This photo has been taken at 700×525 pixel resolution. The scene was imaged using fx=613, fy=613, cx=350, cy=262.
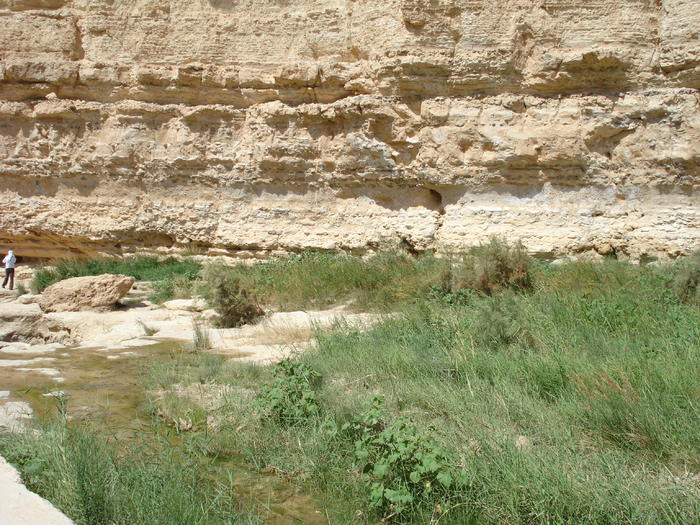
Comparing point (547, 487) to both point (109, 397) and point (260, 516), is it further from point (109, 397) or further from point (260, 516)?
point (109, 397)

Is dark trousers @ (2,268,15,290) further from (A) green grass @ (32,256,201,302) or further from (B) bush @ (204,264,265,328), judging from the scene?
(B) bush @ (204,264,265,328)

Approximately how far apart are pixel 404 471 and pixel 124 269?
10.7m

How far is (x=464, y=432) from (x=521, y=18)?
10.1 meters

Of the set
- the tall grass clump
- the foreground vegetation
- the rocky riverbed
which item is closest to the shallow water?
the rocky riverbed

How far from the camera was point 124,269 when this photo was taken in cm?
1249

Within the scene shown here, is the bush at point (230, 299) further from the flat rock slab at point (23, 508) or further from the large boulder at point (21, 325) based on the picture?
the flat rock slab at point (23, 508)

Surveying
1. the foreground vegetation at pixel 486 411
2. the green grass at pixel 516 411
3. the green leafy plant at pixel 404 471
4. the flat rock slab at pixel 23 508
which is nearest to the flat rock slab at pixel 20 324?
the foreground vegetation at pixel 486 411

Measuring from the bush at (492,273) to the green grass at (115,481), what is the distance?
5.09m

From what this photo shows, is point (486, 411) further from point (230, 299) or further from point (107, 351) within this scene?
point (230, 299)

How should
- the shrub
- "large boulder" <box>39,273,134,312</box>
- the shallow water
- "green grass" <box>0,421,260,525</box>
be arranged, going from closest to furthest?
1. "green grass" <box>0,421,260,525</box>
2. the shallow water
3. the shrub
4. "large boulder" <box>39,273,134,312</box>

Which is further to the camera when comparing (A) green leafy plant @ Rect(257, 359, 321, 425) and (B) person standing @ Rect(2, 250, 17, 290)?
(B) person standing @ Rect(2, 250, 17, 290)

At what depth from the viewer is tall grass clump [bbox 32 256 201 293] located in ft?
38.5

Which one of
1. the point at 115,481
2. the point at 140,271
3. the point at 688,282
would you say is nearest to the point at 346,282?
the point at 688,282

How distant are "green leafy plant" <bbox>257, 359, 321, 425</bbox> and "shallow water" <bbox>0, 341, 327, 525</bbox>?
480 millimetres
